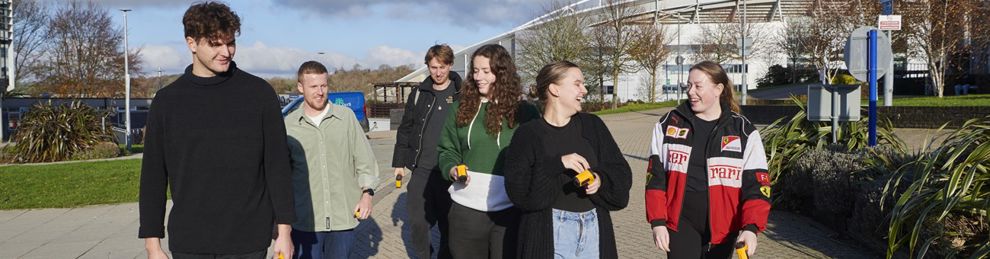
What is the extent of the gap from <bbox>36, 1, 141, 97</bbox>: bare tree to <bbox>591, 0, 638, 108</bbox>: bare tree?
27.9 metres

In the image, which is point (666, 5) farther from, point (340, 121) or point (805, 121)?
point (340, 121)

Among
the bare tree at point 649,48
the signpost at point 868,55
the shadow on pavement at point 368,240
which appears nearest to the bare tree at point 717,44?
the bare tree at point 649,48

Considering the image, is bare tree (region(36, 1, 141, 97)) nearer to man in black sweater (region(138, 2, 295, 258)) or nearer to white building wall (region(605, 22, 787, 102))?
white building wall (region(605, 22, 787, 102))

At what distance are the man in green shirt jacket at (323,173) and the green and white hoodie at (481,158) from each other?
671 mm

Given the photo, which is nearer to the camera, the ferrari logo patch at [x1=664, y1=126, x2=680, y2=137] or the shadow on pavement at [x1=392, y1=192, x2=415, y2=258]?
the ferrari logo patch at [x1=664, y1=126, x2=680, y2=137]

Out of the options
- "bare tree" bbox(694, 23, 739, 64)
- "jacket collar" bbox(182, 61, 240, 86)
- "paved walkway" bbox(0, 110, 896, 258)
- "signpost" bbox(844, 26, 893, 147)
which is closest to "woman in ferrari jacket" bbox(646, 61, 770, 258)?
"jacket collar" bbox(182, 61, 240, 86)

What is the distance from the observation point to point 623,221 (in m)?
9.20

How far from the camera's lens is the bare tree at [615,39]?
4812 cm

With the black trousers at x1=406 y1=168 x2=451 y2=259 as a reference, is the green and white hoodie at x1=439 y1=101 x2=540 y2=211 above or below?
above

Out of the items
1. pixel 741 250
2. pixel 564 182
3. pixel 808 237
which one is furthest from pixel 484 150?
pixel 808 237

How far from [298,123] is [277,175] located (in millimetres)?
1517

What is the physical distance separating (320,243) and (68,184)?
10.2 meters

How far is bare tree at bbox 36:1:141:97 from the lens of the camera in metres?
48.9

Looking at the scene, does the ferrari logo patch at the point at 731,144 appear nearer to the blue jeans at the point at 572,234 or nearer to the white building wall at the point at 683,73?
the blue jeans at the point at 572,234
